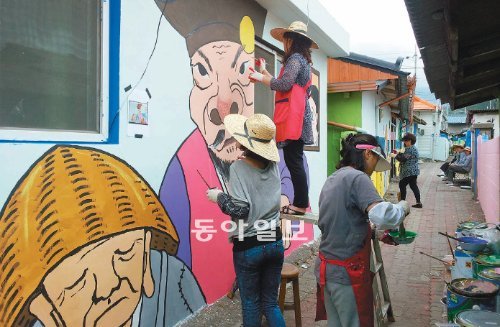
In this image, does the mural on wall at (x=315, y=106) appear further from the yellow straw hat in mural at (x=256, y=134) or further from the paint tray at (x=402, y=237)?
the yellow straw hat in mural at (x=256, y=134)

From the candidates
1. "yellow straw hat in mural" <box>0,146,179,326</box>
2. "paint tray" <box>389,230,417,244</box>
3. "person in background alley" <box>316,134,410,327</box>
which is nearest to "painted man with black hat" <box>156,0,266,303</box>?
"yellow straw hat in mural" <box>0,146,179,326</box>

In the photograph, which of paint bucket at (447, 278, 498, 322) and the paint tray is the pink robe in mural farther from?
paint bucket at (447, 278, 498, 322)

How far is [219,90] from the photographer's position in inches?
163

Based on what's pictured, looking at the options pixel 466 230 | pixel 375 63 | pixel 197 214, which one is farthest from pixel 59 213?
pixel 375 63

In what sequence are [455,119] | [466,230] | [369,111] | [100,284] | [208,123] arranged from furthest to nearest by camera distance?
[455,119], [369,111], [466,230], [208,123], [100,284]

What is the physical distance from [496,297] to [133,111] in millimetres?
3130

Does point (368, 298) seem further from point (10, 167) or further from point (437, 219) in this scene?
point (437, 219)

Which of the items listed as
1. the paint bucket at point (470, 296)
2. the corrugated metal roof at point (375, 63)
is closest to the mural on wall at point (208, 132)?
the paint bucket at point (470, 296)

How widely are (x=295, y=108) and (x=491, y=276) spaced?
220 cm

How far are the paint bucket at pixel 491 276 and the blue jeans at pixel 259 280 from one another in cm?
177

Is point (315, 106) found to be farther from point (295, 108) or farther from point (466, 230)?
point (295, 108)

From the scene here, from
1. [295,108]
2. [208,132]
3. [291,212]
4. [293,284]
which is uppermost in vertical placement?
[295,108]

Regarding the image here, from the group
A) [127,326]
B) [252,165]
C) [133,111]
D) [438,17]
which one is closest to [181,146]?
[133,111]

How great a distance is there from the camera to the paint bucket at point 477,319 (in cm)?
256
